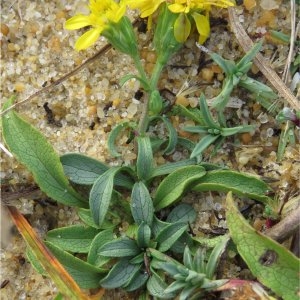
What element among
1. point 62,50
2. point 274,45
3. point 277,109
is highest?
point 62,50

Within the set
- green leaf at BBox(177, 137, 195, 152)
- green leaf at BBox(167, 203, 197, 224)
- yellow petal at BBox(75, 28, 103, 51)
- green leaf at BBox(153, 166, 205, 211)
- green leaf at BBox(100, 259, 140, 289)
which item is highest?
yellow petal at BBox(75, 28, 103, 51)

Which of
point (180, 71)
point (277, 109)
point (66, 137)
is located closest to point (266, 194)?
point (277, 109)

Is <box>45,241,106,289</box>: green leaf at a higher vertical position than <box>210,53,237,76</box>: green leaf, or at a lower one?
lower

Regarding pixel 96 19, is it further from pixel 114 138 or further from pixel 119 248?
pixel 119 248

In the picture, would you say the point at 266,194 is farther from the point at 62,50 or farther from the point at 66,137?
the point at 62,50

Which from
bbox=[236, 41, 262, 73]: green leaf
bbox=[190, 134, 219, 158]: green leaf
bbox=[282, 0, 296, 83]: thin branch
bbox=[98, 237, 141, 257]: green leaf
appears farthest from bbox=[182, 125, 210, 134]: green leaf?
bbox=[98, 237, 141, 257]: green leaf

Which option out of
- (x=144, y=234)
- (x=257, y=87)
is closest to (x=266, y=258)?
(x=144, y=234)

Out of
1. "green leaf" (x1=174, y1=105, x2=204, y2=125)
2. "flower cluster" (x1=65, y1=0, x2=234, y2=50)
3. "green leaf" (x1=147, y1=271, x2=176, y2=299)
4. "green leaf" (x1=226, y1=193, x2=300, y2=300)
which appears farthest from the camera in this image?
"green leaf" (x1=174, y1=105, x2=204, y2=125)

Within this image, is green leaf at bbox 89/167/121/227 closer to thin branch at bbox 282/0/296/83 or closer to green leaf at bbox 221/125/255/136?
→ green leaf at bbox 221/125/255/136
